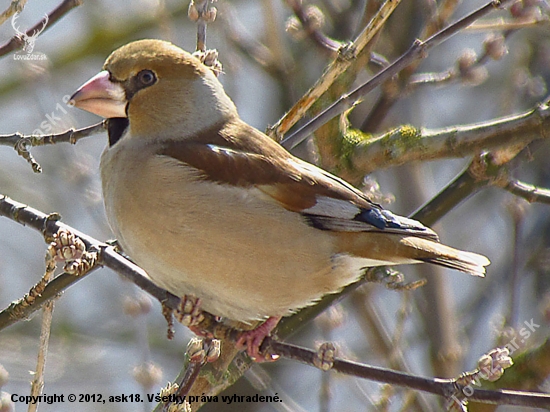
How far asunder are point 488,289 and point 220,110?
10.9 feet

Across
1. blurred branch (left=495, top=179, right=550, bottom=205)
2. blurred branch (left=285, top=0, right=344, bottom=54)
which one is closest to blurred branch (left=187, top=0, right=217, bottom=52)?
blurred branch (left=285, top=0, right=344, bottom=54)

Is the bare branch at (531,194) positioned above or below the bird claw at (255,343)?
above

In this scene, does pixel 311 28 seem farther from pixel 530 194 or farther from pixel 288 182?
pixel 530 194

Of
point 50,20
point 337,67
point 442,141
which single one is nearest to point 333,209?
point 337,67

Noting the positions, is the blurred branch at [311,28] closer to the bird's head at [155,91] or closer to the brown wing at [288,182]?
the bird's head at [155,91]

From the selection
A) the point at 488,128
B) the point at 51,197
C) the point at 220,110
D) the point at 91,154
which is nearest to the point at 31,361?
the point at 51,197

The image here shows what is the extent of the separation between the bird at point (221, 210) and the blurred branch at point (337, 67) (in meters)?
0.13

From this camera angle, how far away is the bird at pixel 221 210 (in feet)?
11.8

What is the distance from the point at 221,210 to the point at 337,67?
83 cm

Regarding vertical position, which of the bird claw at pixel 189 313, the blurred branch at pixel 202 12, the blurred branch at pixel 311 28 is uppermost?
the blurred branch at pixel 311 28

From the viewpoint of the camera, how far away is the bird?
142 inches

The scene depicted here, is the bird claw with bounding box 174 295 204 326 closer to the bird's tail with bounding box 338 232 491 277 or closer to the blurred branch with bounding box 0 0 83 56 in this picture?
the bird's tail with bounding box 338 232 491 277

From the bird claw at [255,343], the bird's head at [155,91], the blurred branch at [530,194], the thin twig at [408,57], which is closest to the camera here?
the thin twig at [408,57]

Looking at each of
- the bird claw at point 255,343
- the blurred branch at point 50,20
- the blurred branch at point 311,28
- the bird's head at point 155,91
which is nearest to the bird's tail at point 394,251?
the bird claw at point 255,343
